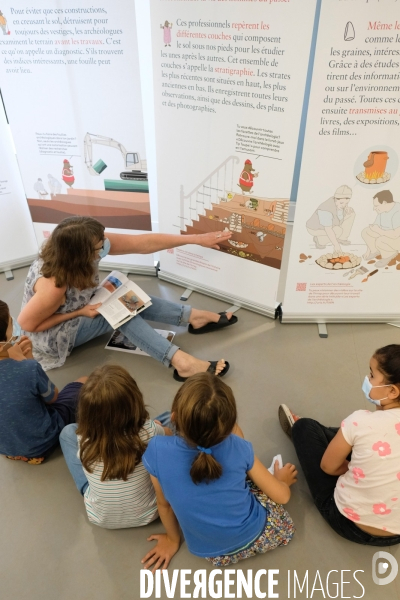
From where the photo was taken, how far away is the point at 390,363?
4.60 ft

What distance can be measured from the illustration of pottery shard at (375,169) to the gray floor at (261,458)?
3.14 feet

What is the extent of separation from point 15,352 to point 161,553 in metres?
0.96

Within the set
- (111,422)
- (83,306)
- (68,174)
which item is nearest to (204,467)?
(111,422)

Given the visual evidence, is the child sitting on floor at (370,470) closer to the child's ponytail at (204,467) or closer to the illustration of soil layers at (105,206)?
the child's ponytail at (204,467)

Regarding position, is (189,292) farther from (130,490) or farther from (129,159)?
(130,490)

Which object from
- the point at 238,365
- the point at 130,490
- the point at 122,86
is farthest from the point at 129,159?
the point at 130,490

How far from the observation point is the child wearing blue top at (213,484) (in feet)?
3.93

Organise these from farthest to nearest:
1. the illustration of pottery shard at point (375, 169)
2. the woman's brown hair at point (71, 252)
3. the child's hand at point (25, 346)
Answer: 1. the illustration of pottery shard at point (375, 169)
2. the woman's brown hair at point (71, 252)
3. the child's hand at point (25, 346)

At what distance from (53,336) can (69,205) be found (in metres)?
1.11

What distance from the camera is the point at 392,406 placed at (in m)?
1.42

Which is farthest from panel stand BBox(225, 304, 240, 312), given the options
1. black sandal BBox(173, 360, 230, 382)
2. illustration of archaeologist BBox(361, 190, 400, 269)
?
illustration of archaeologist BBox(361, 190, 400, 269)

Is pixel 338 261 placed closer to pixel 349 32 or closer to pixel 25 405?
pixel 349 32

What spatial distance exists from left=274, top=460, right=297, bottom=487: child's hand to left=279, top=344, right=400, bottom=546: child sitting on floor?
119 mm

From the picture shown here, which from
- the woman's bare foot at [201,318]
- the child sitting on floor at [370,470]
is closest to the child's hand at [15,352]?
the woman's bare foot at [201,318]
